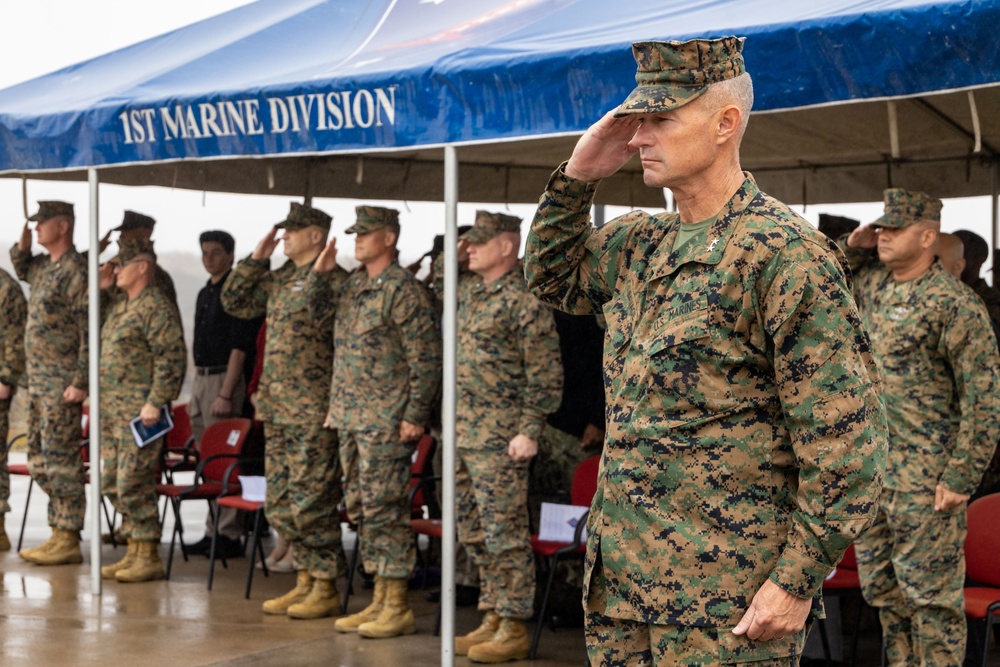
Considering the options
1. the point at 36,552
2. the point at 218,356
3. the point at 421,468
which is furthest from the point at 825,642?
the point at 36,552

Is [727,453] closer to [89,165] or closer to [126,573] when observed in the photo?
[89,165]

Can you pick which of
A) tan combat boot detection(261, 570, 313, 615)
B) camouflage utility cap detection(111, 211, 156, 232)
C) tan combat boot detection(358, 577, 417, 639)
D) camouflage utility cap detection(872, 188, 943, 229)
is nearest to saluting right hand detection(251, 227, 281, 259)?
camouflage utility cap detection(111, 211, 156, 232)

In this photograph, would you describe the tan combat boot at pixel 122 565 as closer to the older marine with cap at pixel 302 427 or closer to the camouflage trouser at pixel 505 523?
the older marine with cap at pixel 302 427

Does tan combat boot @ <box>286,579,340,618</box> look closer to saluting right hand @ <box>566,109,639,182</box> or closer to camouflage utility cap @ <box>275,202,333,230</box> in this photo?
camouflage utility cap @ <box>275,202,333,230</box>

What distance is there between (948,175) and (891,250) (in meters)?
2.84

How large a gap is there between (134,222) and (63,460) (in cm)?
149

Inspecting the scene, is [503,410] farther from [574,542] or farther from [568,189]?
[568,189]

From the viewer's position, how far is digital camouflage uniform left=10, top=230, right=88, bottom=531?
8148 millimetres

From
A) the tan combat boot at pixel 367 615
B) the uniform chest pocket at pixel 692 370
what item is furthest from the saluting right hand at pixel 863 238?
the uniform chest pocket at pixel 692 370

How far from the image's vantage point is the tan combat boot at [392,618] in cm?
635

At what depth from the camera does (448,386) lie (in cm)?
528

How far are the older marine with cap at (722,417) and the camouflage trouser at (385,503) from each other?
3.74 metres

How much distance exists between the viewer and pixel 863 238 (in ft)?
19.0

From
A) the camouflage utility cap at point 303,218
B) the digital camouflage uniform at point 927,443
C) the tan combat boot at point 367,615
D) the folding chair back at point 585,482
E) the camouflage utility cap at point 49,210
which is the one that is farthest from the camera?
the camouflage utility cap at point 49,210
